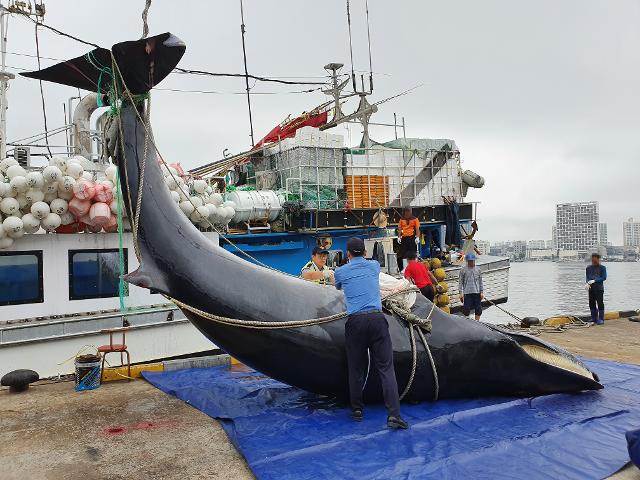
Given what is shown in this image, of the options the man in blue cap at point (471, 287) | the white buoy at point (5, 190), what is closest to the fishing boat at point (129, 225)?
the white buoy at point (5, 190)

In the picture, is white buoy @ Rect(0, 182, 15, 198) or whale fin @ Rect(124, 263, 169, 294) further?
white buoy @ Rect(0, 182, 15, 198)

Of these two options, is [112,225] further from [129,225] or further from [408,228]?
[408,228]

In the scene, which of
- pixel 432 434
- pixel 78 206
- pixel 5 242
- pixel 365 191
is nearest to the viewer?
pixel 432 434

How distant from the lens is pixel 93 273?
10.1 m

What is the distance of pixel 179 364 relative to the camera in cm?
816

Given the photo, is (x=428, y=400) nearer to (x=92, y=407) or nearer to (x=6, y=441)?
(x=92, y=407)

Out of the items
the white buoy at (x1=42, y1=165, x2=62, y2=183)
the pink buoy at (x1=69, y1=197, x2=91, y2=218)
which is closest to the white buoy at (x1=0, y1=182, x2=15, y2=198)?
the white buoy at (x1=42, y1=165, x2=62, y2=183)

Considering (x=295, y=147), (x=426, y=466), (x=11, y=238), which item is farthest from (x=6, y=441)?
(x=295, y=147)

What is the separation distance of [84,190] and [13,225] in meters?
1.25

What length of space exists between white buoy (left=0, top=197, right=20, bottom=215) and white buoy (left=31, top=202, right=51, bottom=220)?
0.81ft

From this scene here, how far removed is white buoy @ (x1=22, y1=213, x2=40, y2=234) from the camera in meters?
8.77

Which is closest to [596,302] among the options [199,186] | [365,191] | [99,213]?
[365,191]

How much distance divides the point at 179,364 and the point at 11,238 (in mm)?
3667

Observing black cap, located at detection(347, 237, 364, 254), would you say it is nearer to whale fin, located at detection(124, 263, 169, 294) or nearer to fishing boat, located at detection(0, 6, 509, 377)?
fishing boat, located at detection(0, 6, 509, 377)
